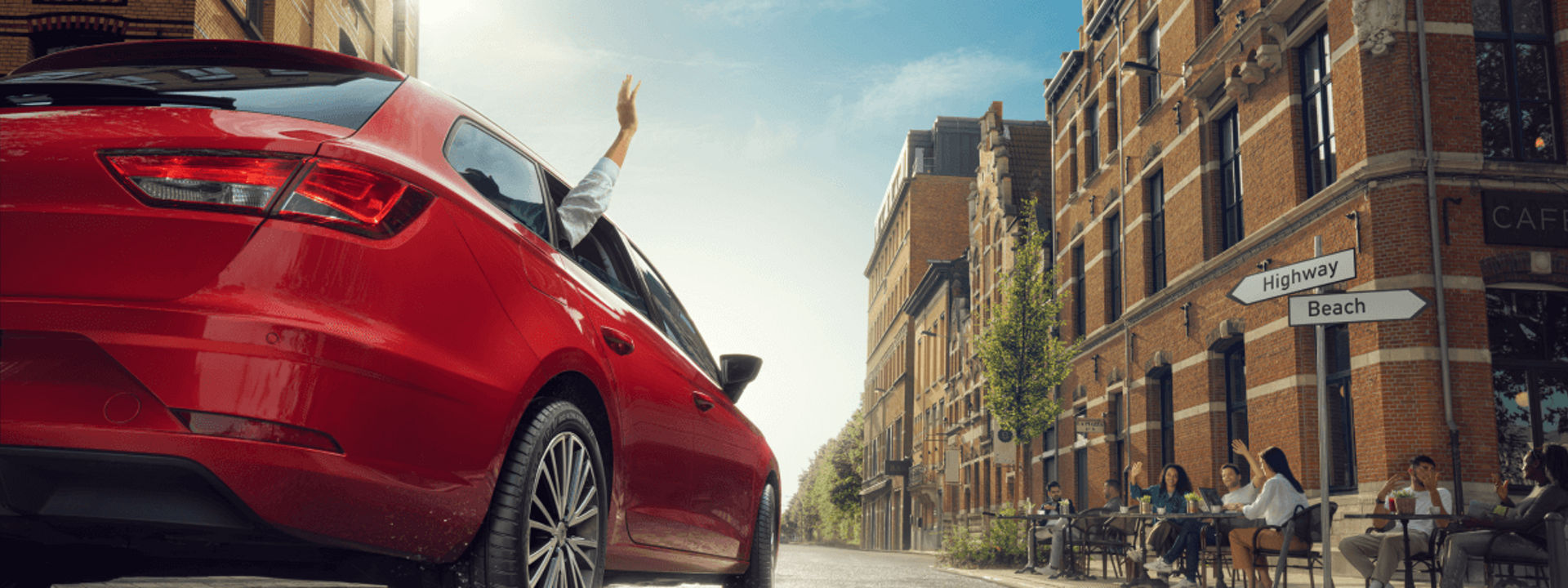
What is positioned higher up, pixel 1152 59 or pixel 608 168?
pixel 1152 59

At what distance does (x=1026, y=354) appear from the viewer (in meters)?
26.8

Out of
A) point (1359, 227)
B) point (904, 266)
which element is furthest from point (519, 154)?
point (904, 266)

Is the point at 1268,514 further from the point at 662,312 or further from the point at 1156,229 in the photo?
the point at 1156,229

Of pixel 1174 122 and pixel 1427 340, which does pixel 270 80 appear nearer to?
pixel 1427 340

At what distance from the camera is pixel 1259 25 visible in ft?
63.7

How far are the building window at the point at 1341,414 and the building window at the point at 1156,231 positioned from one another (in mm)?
7329

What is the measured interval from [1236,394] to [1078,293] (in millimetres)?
10270

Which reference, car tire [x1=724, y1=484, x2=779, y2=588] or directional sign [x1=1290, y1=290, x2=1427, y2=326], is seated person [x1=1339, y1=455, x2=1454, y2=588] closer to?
directional sign [x1=1290, y1=290, x2=1427, y2=326]

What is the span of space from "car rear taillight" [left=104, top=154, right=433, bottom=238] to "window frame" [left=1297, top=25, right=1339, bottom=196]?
16.5 m

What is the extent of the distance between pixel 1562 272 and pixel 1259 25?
6.01m

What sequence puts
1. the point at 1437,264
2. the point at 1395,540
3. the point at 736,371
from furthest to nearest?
1. the point at 1437,264
2. the point at 1395,540
3. the point at 736,371

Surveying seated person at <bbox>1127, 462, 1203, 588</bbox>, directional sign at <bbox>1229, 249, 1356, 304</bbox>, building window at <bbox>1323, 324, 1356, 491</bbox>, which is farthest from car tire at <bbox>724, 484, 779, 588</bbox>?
building window at <bbox>1323, 324, 1356, 491</bbox>

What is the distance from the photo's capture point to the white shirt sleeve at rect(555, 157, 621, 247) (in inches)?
164

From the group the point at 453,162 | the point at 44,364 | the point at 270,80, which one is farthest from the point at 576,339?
the point at 44,364
